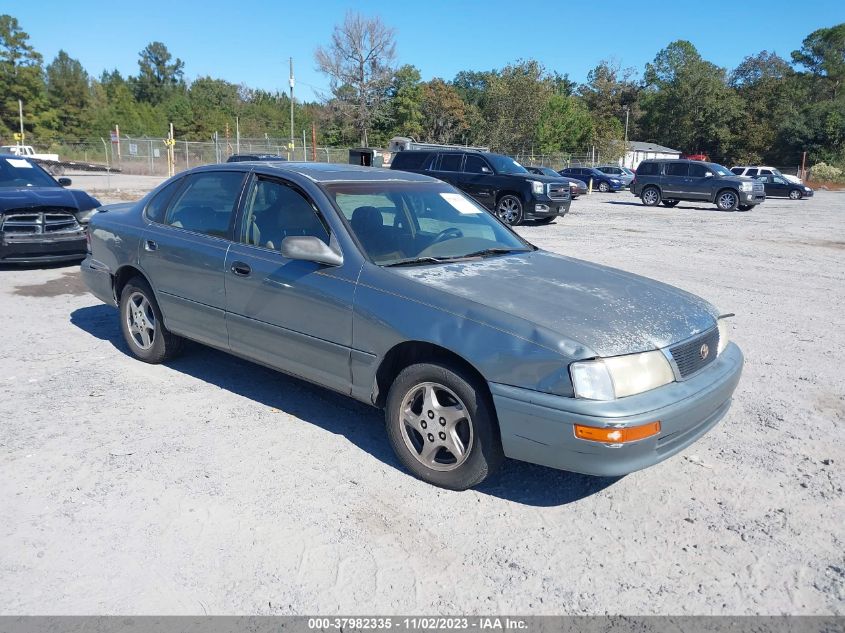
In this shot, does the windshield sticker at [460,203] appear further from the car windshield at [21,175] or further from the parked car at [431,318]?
the car windshield at [21,175]

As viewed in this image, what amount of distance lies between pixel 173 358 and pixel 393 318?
2.67 metres

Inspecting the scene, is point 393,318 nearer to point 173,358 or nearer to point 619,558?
point 619,558

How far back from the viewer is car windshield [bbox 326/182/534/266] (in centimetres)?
415

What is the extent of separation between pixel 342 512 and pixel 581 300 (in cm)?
168

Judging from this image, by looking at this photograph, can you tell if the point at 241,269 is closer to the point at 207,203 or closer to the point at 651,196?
the point at 207,203

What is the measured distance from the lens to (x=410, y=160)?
1875cm

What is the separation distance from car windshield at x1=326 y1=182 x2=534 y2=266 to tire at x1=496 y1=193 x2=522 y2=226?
12744mm

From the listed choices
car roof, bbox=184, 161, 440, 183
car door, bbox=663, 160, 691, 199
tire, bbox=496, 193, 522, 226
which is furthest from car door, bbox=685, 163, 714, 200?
car roof, bbox=184, 161, 440, 183

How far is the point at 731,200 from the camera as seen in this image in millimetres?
25250

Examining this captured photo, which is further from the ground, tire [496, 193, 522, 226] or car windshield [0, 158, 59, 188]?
car windshield [0, 158, 59, 188]

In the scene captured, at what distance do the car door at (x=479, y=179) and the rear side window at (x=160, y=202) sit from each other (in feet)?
42.8

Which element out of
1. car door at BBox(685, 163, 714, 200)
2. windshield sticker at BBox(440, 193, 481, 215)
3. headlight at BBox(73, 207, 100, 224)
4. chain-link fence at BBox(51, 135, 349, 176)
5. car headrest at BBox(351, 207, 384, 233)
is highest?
chain-link fence at BBox(51, 135, 349, 176)

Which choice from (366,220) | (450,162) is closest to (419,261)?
(366,220)

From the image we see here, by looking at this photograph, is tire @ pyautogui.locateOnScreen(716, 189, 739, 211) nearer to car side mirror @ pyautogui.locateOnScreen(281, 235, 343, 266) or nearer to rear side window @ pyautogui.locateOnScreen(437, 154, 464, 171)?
rear side window @ pyautogui.locateOnScreen(437, 154, 464, 171)
